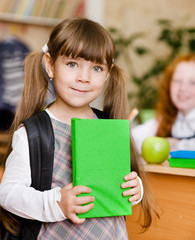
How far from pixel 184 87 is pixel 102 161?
3.77 feet

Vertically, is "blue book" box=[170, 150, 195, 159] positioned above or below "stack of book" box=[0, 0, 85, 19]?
below

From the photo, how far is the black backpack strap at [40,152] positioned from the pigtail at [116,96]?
0.84 feet

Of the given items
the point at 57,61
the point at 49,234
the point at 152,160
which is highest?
the point at 57,61

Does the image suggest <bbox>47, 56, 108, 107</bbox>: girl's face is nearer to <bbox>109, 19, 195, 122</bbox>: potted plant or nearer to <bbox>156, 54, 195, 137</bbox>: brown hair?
<bbox>156, 54, 195, 137</bbox>: brown hair

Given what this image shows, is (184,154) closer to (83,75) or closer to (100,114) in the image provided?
(100,114)

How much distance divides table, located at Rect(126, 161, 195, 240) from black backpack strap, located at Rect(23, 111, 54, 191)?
37cm

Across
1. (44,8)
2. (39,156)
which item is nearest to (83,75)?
(39,156)

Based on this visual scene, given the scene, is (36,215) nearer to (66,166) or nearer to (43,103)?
(66,166)

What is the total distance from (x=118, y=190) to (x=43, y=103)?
1.23ft

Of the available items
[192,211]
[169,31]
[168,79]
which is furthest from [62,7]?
[192,211]

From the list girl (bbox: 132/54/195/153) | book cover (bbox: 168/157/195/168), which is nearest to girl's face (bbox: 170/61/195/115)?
girl (bbox: 132/54/195/153)

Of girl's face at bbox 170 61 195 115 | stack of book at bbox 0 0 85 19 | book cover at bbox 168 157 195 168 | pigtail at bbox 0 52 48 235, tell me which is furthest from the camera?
stack of book at bbox 0 0 85 19

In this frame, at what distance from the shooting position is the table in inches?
50.6

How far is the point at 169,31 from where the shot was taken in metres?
4.04
